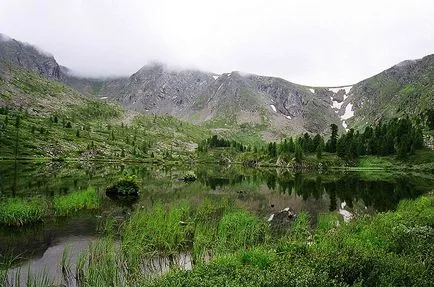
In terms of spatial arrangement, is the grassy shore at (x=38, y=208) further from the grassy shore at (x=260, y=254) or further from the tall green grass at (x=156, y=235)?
the grassy shore at (x=260, y=254)

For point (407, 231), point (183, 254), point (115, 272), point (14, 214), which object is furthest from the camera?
point (14, 214)

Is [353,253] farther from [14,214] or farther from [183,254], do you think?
[14,214]

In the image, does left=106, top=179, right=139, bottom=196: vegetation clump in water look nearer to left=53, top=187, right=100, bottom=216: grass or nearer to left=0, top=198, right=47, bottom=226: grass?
left=53, top=187, right=100, bottom=216: grass

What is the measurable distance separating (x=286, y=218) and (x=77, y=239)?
24187 millimetres

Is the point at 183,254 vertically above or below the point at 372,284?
below

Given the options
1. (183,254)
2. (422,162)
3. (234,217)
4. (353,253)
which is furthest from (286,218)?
(422,162)

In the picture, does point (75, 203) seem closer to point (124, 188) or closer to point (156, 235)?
point (124, 188)

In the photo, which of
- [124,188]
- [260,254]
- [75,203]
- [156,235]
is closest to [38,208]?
[75,203]

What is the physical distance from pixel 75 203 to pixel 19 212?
9.06 meters

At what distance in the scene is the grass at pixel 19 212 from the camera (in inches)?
1371

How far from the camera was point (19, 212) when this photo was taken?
117 ft

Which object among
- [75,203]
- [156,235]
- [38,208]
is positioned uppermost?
[38,208]

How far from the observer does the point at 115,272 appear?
21547 mm

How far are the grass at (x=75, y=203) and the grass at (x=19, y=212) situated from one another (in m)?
2.98
